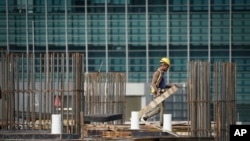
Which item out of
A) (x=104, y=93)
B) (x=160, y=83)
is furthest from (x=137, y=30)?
(x=160, y=83)

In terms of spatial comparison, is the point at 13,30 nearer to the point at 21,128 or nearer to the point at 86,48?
the point at 86,48

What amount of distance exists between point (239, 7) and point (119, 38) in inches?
486

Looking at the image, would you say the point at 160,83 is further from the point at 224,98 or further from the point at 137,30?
the point at 137,30

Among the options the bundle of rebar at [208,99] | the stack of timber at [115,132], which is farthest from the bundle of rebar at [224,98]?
the stack of timber at [115,132]

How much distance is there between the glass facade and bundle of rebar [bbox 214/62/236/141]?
67.7 metres

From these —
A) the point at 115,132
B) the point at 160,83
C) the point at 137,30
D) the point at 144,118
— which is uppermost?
the point at 137,30

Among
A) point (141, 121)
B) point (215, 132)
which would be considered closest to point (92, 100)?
point (141, 121)

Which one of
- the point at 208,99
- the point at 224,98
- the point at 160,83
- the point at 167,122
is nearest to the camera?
the point at 167,122

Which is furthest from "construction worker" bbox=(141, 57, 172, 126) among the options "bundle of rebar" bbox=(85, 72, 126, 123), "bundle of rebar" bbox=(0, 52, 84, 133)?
"bundle of rebar" bbox=(85, 72, 126, 123)

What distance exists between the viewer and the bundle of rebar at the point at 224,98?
3609 centimetres

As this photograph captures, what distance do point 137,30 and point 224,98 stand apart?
228 ft

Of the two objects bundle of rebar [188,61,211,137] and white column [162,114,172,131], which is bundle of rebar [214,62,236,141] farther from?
white column [162,114,172,131]

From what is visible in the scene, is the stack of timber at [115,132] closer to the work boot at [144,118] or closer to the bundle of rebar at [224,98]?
the work boot at [144,118]

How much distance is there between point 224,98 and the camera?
1431 inches
